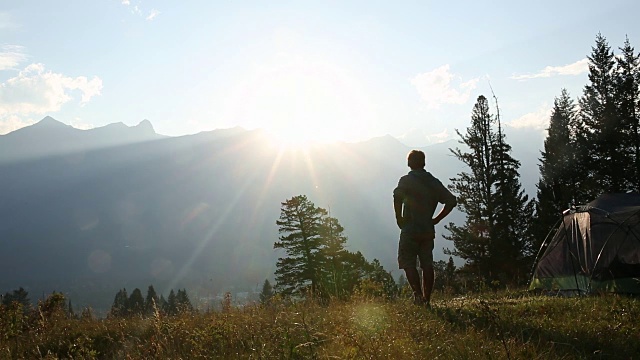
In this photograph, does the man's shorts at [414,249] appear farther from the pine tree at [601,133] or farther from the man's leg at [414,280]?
the pine tree at [601,133]

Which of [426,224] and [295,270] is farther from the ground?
[426,224]

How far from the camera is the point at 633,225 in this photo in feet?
36.2

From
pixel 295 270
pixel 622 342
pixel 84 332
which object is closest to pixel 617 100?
pixel 295 270

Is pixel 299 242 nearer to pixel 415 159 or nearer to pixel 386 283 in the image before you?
pixel 386 283

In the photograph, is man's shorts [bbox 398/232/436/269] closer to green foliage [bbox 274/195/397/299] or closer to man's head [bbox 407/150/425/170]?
man's head [bbox 407/150/425/170]

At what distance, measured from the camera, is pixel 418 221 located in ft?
26.3

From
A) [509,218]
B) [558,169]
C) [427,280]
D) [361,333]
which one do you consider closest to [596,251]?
[427,280]

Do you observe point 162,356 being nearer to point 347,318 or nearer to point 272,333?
point 272,333

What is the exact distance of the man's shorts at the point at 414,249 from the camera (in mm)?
7984

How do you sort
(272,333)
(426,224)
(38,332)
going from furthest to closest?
(426,224)
(38,332)
(272,333)

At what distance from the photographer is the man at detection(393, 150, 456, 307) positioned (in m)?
7.97

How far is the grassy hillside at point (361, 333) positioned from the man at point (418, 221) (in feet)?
1.65

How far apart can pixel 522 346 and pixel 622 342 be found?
60.2 inches

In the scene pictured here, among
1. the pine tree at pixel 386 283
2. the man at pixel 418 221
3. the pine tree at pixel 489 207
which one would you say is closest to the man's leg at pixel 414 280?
the man at pixel 418 221
